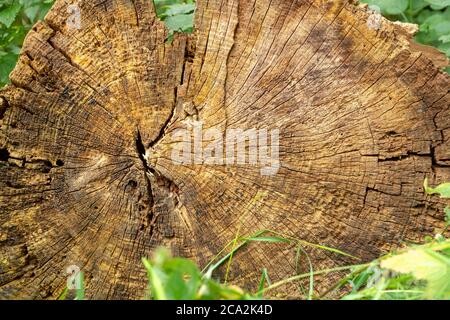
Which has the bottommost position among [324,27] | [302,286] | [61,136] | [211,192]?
[302,286]

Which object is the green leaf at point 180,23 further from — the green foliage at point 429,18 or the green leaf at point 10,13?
the green foliage at point 429,18

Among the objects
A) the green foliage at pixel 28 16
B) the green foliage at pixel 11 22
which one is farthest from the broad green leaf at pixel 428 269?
the green foliage at pixel 11 22

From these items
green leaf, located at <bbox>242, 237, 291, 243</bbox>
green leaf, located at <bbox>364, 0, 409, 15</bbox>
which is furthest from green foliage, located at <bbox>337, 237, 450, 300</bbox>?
green leaf, located at <bbox>364, 0, 409, 15</bbox>

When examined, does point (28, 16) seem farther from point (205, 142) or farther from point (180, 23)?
point (205, 142)

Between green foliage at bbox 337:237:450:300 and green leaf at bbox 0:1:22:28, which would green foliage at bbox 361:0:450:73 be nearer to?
green foliage at bbox 337:237:450:300

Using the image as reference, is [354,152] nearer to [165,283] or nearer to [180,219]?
[180,219]

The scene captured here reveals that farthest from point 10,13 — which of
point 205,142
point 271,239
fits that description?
point 271,239
